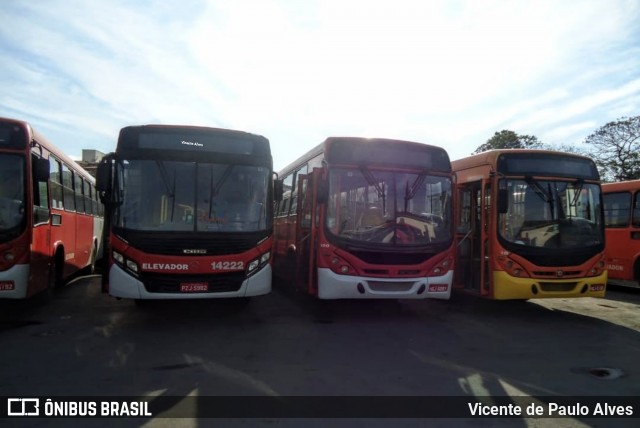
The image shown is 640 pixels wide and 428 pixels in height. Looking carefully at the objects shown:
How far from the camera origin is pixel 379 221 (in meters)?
8.41

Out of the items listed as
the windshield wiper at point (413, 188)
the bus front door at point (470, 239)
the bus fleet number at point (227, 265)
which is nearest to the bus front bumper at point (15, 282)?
the bus fleet number at point (227, 265)

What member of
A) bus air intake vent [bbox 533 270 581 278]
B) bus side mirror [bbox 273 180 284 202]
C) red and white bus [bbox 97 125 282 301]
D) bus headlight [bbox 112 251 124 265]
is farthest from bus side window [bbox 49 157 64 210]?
bus air intake vent [bbox 533 270 581 278]

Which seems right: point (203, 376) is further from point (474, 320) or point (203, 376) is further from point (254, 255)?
point (474, 320)

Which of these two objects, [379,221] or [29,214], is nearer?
[29,214]

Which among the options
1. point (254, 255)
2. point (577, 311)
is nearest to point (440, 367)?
point (254, 255)

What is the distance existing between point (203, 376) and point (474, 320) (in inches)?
218

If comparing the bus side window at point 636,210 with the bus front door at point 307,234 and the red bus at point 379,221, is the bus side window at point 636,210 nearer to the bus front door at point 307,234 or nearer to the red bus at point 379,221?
the red bus at point 379,221

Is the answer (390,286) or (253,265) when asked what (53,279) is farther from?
(390,286)

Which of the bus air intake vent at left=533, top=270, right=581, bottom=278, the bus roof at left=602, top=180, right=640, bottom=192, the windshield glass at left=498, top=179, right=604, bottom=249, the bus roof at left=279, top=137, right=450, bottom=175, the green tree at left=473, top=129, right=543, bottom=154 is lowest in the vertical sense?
the bus air intake vent at left=533, top=270, right=581, bottom=278

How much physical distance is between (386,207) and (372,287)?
1427 millimetres

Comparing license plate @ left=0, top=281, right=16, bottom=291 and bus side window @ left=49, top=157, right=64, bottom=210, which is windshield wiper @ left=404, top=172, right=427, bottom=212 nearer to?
license plate @ left=0, top=281, right=16, bottom=291

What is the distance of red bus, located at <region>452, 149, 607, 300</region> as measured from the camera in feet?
28.9

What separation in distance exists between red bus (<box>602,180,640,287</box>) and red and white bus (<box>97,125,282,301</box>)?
9847mm

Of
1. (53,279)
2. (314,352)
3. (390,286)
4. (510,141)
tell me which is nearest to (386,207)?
(390,286)
